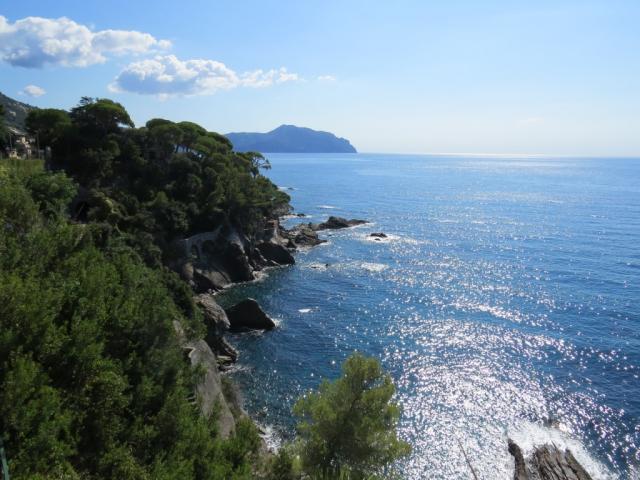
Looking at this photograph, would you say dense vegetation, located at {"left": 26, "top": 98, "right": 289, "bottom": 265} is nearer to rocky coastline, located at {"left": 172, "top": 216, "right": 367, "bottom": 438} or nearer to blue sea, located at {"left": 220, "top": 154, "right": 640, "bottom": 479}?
rocky coastline, located at {"left": 172, "top": 216, "right": 367, "bottom": 438}

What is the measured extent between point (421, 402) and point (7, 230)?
32.4 metres

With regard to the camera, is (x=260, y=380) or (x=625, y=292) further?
(x=625, y=292)

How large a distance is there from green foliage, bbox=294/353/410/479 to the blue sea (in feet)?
26.2

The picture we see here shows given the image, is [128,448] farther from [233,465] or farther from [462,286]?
[462,286]

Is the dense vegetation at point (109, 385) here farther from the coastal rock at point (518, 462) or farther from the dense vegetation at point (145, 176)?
the dense vegetation at point (145, 176)

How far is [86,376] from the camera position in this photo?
18547mm

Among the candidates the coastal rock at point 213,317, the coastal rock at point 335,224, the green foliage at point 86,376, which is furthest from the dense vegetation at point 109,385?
the coastal rock at point 335,224

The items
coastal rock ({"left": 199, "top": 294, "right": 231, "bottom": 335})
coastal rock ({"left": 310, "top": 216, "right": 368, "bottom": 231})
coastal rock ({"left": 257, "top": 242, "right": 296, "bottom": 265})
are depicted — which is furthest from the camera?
coastal rock ({"left": 310, "top": 216, "right": 368, "bottom": 231})

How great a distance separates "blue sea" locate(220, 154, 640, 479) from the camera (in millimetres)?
34219

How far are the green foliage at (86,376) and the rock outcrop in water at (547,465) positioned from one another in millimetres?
19102

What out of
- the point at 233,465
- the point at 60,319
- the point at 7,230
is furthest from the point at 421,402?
the point at 7,230

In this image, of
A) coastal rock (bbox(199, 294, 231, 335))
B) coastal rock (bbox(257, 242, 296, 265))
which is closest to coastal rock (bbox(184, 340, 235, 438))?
coastal rock (bbox(199, 294, 231, 335))

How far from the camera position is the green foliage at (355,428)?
24.5 metres

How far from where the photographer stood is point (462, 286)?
65.8 meters
